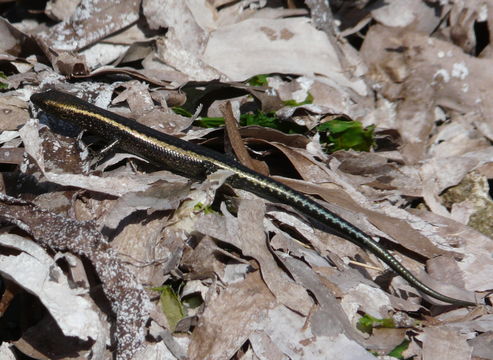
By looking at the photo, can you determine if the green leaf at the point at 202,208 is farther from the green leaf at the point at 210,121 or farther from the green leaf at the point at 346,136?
the green leaf at the point at 346,136

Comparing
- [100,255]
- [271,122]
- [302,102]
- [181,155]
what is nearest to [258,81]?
[302,102]

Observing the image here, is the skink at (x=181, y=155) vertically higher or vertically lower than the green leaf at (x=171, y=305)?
higher

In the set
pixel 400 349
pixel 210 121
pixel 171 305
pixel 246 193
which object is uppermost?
pixel 210 121

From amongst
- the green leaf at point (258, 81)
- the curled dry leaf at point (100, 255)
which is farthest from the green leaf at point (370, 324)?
the green leaf at point (258, 81)

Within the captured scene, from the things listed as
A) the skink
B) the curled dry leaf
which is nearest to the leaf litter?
the curled dry leaf

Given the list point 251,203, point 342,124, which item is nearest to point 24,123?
point 251,203

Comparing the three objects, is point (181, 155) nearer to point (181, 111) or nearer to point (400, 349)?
point (181, 111)

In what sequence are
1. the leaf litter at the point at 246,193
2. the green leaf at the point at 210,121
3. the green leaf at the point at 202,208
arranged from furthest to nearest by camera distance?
the green leaf at the point at 210,121
the green leaf at the point at 202,208
the leaf litter at the point at 246,193
